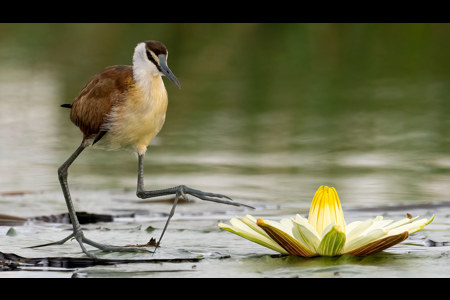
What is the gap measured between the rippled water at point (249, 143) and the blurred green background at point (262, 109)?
3 centimetres

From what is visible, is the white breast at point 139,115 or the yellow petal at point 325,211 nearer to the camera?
the yellow petal at point 325,211

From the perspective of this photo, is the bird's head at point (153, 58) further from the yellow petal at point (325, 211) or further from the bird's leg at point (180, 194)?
the yellow petal at point (325, 211)

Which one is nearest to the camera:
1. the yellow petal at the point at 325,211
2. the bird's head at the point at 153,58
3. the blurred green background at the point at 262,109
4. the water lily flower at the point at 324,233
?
the water lily flower at the point at 324,233

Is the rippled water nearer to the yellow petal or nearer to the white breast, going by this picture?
the yellow petal

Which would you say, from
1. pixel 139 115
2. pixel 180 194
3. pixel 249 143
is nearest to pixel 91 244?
pixel 180 194

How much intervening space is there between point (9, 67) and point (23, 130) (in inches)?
207

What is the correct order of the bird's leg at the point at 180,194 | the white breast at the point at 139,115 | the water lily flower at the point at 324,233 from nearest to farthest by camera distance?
1. the water lily flower at the point at 324,233
2. the bird's leg at the point at 180,194
3. the white breast at the point at 139,115

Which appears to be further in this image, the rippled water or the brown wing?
the brown wing

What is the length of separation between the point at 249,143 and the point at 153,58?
4.02 metres

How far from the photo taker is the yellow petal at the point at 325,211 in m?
4.04

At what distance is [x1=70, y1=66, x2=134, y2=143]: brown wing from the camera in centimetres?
477

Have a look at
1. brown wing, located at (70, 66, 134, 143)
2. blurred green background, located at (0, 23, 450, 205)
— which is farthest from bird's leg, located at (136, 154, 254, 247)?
blurred green background, located at (0, 23, 450, 205)

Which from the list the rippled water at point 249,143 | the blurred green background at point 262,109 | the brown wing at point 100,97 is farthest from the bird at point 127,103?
the blurred green background at point 262,109

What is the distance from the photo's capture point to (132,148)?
16.4 feet
